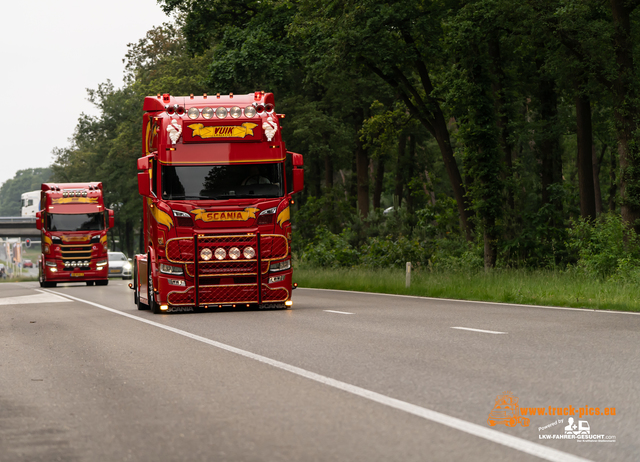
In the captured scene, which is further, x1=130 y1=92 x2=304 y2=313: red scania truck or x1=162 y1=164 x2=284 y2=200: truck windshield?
x1=162 y1=164 x2=284 y2=200: truck windshield

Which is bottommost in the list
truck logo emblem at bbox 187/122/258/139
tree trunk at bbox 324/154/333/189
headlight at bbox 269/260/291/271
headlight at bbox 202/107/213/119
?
headlight at bbox 269/260/291/271

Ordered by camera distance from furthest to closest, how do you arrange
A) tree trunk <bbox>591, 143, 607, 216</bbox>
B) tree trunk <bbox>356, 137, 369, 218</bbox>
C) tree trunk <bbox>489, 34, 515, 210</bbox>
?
1. tree trunk <bbox>591, 143, 607, 216</bbox>
2. tree trunk <bbox>356, 137, 369, 218</bbox>
3. tree trunk <bbox>489, 34, 515, 210</bbox>

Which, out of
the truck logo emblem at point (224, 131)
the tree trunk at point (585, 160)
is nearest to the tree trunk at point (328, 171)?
the tree trunk at point (585, 160)

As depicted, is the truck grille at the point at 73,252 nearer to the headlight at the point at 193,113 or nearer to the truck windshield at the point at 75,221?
the truck windshield at the point at 75,221

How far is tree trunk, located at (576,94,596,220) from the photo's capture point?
3075 centimetres

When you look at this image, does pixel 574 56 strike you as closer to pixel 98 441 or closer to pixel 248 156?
pixel 248 156

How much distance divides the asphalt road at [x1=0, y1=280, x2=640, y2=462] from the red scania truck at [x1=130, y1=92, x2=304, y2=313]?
2033 mm

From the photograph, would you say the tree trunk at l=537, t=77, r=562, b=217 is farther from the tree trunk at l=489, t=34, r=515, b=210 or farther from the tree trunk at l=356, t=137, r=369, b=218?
the tree trunk at l=356, t=137, r=369, b=218

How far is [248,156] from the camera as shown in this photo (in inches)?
661

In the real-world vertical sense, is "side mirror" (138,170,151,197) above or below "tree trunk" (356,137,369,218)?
below

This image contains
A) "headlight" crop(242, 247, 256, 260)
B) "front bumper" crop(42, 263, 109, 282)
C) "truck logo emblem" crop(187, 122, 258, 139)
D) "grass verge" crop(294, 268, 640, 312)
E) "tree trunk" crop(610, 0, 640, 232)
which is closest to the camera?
"headlight" crop(242, 247, 256, 260)

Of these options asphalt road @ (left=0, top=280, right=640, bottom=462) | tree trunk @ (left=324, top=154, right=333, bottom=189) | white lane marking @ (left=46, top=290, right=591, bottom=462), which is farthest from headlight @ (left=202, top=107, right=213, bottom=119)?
tree trunk @ (left=324, top=154, right=333, bottom=189)

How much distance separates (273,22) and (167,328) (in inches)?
994

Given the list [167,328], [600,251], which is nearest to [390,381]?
[167,328]
